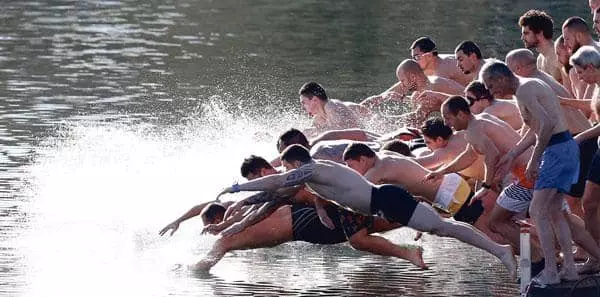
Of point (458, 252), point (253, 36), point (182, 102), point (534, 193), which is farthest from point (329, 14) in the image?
point (534, 193)

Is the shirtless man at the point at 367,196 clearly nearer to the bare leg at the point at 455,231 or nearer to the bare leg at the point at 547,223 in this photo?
the bare leg at the point at 455,231

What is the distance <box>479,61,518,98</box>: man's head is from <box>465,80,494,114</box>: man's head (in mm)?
2121

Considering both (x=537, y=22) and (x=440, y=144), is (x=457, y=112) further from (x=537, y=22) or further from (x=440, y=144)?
(x=537, y=22)

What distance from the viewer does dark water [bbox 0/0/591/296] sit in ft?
47.0

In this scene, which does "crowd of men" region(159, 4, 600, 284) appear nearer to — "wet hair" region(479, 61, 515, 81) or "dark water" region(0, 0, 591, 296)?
"wet hair" region(479, 61, 515, 81)

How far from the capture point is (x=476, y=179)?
1495 centimetres

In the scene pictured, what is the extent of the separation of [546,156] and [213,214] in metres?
3.11

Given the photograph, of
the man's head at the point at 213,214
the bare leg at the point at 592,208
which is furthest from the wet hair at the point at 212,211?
the bare leg at the point at 592,208

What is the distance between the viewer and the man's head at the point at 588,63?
12445mm

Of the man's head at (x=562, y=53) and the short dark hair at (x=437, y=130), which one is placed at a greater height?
the man's head at (x=562, y=53)

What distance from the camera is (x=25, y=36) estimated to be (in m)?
33.0

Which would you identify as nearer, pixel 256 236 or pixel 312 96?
pixel 256 236

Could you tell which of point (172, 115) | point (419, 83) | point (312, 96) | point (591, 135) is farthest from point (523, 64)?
point (172, 115)

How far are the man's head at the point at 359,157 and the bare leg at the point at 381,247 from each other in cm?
59
